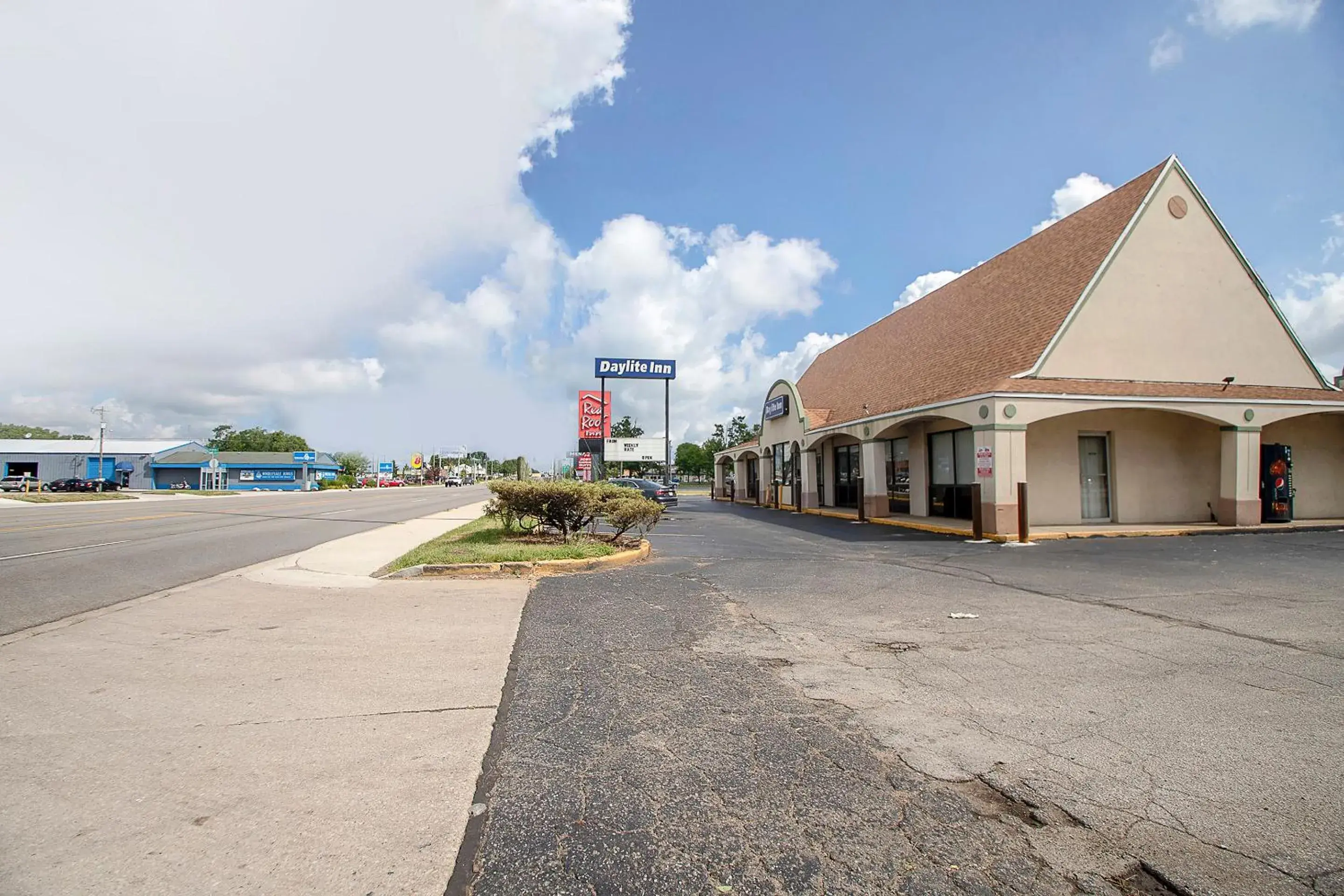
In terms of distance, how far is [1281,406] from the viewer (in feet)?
59.0

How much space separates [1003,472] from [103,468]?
8884 cm

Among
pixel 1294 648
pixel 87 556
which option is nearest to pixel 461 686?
pixel 1294 648

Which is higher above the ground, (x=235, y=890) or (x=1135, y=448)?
(x=1135, y=448)

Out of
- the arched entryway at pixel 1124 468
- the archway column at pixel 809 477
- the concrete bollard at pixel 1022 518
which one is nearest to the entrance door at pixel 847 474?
the archway column at pixel 809 477

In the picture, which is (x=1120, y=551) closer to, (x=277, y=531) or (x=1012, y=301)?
(x=1012, y=301)

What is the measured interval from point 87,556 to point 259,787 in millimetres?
12053

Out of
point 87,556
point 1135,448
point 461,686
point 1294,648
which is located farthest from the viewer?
point 1135,448

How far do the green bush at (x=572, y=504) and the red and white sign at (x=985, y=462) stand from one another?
8.26m

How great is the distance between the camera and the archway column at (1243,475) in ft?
57.9

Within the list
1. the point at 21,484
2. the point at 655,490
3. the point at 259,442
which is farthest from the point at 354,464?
the point at 655,490

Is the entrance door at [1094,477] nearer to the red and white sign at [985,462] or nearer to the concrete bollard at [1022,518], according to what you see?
the red and white sign at [985,462]

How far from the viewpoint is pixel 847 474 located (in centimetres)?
2770

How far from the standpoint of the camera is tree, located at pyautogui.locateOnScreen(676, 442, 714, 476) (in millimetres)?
97375

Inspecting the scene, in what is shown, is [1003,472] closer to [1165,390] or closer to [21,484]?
[1165,390]
